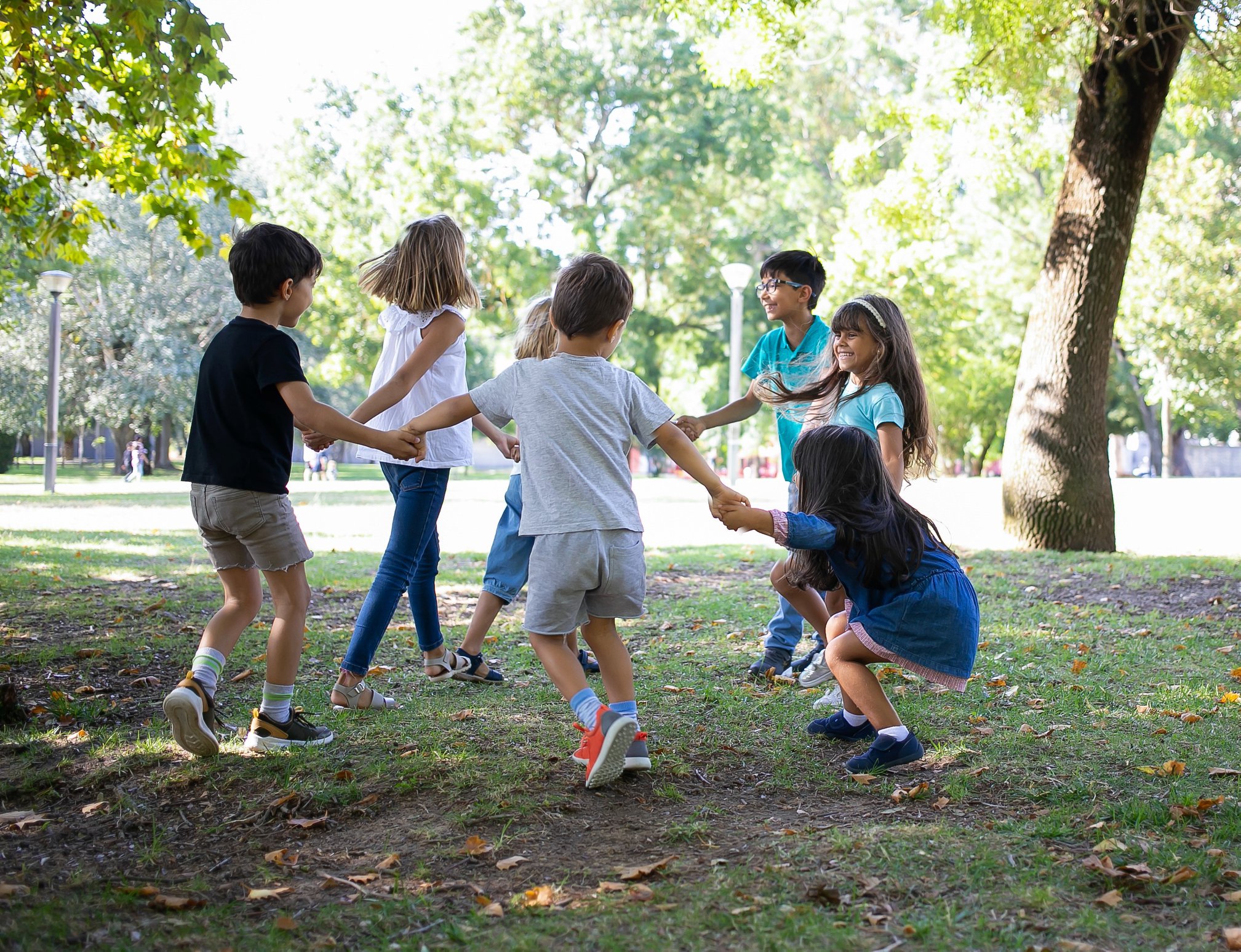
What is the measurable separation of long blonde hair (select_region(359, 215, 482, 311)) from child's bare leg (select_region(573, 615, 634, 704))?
5.27 feet

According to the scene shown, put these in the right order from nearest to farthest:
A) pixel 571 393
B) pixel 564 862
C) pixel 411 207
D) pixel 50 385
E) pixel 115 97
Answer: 1. pixel 564 862
2. pixel 571 393
3. pixel 115 97
4. pixel 50 385
5. pixel 411 207

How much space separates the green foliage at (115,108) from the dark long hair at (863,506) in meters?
3.22

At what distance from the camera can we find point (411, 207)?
30.9 metres

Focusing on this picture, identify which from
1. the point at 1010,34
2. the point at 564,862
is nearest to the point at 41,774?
the point at 564,862

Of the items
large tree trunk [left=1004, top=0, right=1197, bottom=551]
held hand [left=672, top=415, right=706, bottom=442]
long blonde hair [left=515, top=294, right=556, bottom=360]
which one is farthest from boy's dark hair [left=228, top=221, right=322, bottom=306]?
large tree trunk [left=1004, top=0, right=1197, bottom=551]

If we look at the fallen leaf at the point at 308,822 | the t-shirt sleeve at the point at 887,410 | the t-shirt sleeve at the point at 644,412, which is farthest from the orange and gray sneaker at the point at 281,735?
the t-shirt sleeve at the point at 887,410

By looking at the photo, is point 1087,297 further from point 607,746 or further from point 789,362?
point 607,746

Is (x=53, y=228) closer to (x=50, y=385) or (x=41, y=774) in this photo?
(x=41, y=774)

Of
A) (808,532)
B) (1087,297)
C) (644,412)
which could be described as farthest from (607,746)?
(1087,297)

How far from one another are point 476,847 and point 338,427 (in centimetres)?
157

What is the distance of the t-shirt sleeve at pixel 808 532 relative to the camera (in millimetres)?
3602

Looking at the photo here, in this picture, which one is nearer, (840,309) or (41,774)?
(41,774)

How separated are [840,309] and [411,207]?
28205 millimetres

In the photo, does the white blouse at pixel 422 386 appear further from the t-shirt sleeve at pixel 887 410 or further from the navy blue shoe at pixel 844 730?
the navy blue shoe at pixel 844 730
